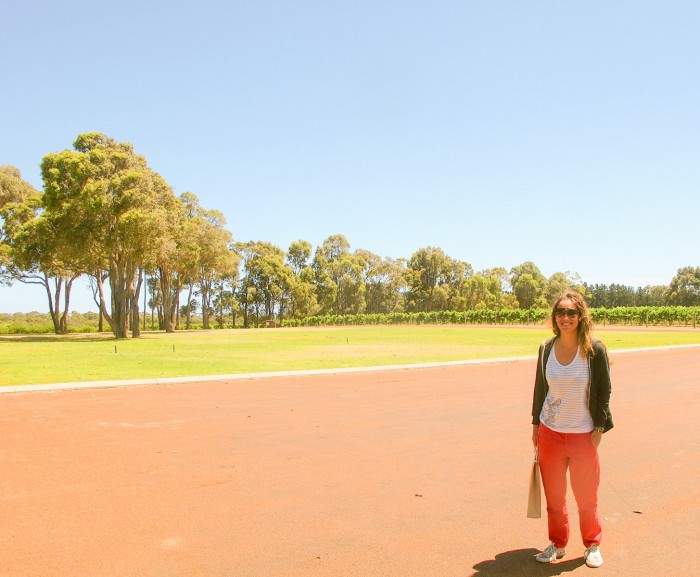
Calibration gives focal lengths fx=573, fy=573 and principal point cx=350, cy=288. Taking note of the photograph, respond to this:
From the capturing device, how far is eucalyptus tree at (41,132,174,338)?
35625 mm

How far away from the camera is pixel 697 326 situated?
184 ft

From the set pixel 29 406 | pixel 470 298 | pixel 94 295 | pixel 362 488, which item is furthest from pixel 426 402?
pixel 470 298

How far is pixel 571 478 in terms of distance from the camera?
3938 mm

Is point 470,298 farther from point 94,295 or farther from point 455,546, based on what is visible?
point 455,546

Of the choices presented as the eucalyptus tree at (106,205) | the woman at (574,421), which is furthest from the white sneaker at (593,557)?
the eucalyptus tree at (106,205)

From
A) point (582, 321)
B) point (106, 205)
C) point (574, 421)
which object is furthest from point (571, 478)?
point (106, 205)

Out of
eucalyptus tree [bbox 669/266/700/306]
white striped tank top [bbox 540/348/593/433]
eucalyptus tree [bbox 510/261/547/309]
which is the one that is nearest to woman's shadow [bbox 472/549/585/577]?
white striped tank top [bbox 540/348/593/433]

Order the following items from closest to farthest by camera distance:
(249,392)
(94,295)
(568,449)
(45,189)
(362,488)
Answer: (568,449) < (362,488) < (249,392) < (45,189) < (94,295)

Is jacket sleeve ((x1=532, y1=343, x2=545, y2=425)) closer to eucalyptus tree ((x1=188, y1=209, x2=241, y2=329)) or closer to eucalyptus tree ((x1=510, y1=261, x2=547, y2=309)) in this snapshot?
eucalyptus tree ((x1=188, y1=209, x2=241, y2=329))

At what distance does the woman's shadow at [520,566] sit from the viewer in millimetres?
3757

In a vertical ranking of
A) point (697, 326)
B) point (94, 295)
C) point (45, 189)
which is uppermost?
point (45, 189)

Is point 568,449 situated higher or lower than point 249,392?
higher

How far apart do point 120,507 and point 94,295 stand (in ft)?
180

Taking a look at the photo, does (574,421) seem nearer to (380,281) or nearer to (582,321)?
(582,321)
